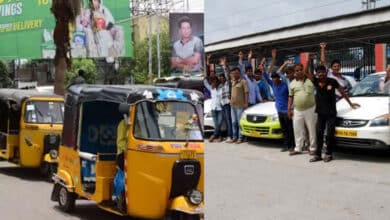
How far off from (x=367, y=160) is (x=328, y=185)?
1.98 m

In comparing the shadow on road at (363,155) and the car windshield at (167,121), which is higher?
the car windshield at (167,121)

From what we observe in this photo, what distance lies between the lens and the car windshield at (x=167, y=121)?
586 centimetres

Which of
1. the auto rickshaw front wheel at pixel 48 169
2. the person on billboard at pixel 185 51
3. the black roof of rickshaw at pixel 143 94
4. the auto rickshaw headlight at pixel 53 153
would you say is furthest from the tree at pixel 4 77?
the black roof of rickshaw at pixel 143 94

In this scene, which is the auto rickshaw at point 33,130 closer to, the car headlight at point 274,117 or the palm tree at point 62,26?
the car headlight at point 274,117

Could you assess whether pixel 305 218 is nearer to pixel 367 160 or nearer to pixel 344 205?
pixel 344 205

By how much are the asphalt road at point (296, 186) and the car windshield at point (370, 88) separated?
0.96 meters

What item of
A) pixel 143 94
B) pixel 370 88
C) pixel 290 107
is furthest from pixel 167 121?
pixel 370 88

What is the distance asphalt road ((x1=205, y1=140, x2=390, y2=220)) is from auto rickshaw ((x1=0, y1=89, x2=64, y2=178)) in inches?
107

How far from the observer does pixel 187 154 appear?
575cm

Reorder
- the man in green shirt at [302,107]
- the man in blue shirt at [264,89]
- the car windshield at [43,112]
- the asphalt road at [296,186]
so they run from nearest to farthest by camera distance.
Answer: the asphalt road at [296,186]
the man in green shirt at [302,107]
the car windshield at [43,112]
the man in blue shirt at [264,89]

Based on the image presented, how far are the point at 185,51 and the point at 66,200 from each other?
4073cm

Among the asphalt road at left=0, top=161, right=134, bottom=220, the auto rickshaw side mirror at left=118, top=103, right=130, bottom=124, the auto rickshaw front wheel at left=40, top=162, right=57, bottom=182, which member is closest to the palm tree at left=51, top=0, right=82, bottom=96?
the auto rickshaw front wheel at left=40, top=162, right=57, bottom=182

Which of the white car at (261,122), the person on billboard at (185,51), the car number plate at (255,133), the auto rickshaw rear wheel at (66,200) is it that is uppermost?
the person on billboard at (185,51)

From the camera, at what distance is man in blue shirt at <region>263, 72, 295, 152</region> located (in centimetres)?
1039
